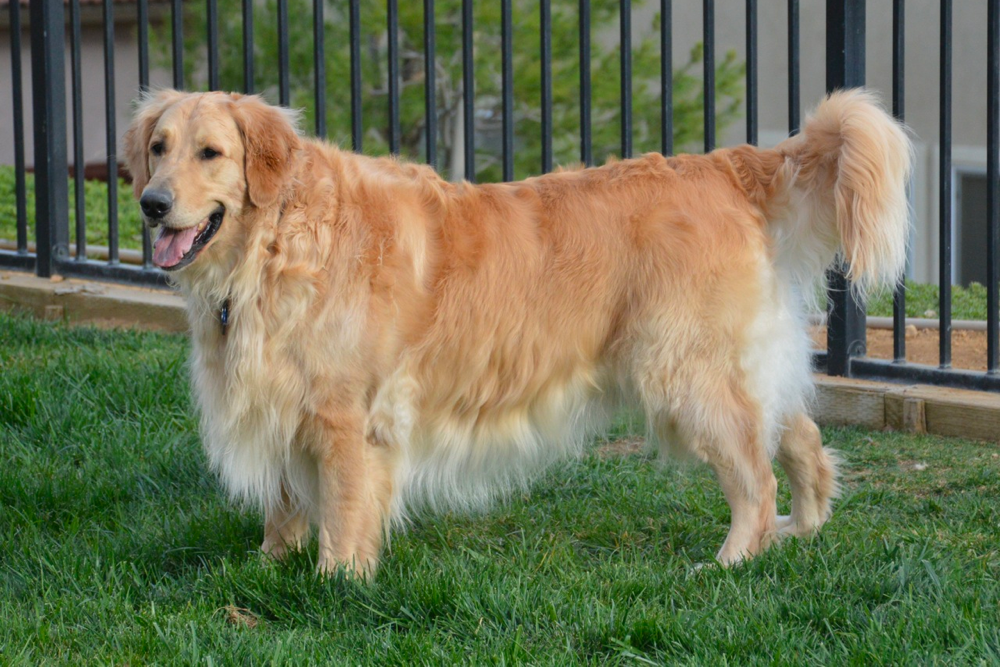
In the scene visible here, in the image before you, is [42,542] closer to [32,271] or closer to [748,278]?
[748,278]

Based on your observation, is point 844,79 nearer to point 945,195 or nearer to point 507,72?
point 945,195

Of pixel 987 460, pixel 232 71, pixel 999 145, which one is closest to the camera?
pixel 987 460

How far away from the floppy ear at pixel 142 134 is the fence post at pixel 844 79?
3.02 meters

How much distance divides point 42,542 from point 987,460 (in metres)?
3.51

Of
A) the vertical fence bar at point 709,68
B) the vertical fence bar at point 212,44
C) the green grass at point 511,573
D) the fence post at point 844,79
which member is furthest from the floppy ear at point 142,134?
the fence post at point 844,79

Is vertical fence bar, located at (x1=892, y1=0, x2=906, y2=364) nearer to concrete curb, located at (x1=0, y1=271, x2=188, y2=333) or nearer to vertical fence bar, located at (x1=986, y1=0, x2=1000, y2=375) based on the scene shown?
vertical fence bar, located at (x1=986, y1=0, x2=1000, y2=375)

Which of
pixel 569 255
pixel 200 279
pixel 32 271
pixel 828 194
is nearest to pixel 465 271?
pixel 569 255

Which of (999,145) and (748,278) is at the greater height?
(999,145)

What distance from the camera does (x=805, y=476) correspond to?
12.7 feet

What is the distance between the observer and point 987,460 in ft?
14.5

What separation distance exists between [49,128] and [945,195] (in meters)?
5.31

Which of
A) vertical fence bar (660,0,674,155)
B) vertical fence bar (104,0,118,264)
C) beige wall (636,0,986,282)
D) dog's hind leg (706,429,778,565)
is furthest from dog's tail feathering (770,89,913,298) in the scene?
beige wall (636,0,986,282)

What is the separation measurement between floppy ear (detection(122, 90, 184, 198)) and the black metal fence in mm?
1945

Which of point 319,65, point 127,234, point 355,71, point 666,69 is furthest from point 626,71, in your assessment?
point 127,234
